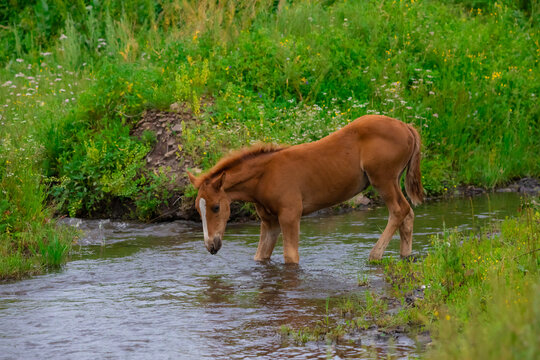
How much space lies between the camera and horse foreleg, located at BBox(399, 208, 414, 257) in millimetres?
9586

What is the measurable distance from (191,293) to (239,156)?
1900 mm

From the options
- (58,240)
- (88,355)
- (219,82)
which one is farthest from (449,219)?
(88,355)

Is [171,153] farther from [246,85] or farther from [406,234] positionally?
[406,234]

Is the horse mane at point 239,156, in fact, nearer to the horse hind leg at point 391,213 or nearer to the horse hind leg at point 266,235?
the horse hind leg at point 266,235

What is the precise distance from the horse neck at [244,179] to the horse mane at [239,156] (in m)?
0.06

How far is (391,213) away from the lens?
942 cm

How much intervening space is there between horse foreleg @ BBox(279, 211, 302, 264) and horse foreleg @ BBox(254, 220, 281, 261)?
364 mm

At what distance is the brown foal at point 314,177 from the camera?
913cm

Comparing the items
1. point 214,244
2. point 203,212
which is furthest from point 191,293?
point 203,212

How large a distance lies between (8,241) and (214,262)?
248 cm

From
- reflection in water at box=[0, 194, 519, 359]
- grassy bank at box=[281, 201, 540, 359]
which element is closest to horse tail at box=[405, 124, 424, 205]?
reflection in water at box=[0, 194, 519, 359]

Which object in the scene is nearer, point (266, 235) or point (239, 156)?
point (239, 156)

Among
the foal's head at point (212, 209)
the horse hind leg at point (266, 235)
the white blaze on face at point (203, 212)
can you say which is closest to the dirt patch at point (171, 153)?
the horse hind leg at point (266, 235)

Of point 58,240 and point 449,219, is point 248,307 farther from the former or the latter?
point 449,219
